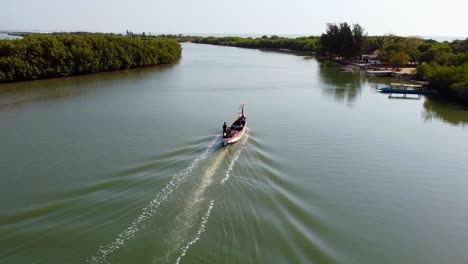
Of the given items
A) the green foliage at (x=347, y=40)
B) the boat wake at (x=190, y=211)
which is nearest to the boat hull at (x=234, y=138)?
the boat wake at (x=190, y=211)

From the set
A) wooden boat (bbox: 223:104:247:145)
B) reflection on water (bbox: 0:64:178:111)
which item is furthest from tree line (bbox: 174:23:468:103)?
reflection on water (bbox: 0:64:178:111)

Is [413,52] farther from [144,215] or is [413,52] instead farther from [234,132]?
[144,215]

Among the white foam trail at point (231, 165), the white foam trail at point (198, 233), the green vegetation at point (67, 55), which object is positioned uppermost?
the green vegetation at point (67, 55)

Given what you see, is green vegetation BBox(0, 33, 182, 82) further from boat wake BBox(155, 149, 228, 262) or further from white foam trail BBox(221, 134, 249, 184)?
boat wake BBox(155, 149, 228, 262)

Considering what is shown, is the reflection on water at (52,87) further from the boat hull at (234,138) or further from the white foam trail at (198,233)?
the white foam trail at (198,233)

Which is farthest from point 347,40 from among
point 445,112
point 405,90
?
point 445,112

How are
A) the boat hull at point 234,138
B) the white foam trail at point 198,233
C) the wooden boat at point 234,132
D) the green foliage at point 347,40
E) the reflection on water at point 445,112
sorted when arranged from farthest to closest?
the green foliage at point 347,40, the reflection on water at point 445,112, the wooden boat at point 234,132, the boat hull at point 234,138, the white foam trail at point 198,233
